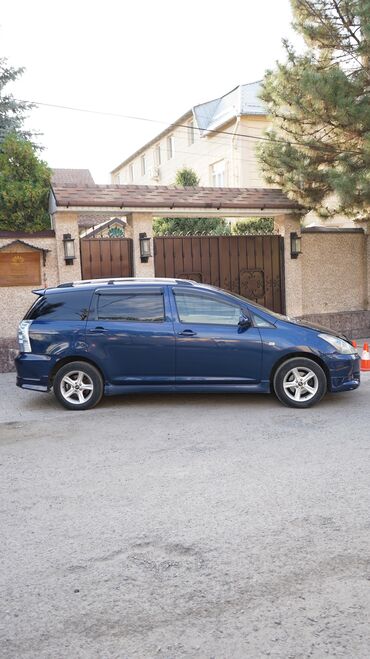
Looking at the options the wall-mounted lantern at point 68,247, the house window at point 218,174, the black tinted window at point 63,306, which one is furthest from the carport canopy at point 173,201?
the house window at point 218,174

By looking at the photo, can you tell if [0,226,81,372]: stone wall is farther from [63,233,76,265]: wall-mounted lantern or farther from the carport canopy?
the carport canopy

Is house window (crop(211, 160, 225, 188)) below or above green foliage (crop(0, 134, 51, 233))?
above

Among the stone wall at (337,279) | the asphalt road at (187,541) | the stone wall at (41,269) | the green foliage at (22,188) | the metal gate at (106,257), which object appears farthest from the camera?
the stone wall at (337,279)

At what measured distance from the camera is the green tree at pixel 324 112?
12297 mm

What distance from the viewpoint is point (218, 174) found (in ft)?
94.5

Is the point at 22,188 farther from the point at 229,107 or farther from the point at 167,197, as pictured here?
the point at 229,107

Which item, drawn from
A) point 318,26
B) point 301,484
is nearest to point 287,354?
point 301,484

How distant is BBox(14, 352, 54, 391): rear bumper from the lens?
812 centimetres

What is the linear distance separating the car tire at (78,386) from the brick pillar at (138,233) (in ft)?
17.5

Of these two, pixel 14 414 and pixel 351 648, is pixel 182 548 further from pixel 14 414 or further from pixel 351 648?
pixel 14 414

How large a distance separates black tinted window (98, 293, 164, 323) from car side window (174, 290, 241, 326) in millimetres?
295

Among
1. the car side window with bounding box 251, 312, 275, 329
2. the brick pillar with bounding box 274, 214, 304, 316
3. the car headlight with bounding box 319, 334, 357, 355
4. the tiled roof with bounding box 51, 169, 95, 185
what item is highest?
the tiled roof with bounding box 51, 169, 95, 185

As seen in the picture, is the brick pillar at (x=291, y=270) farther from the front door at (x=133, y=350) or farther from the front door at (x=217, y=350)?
the front door at (x=133, y=350)

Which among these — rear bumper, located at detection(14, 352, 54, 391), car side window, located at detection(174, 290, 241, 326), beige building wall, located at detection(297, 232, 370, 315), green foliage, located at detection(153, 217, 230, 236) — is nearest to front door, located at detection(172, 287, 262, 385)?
car side window, located at detection(174, 290, 241, 326)
